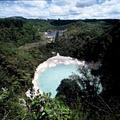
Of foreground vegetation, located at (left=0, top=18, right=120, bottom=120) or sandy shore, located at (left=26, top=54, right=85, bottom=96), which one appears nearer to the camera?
foreground vegetation, located at (left=0, top=18, right=120, bottom=120)

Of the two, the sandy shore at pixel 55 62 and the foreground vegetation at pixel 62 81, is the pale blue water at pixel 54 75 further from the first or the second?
the foreground vegetation at pixel 62 81

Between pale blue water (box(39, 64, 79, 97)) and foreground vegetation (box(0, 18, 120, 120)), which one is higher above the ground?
foreground vegetation (box(0, 18, 120, 120))

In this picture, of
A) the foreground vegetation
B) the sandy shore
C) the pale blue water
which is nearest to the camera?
the foreground vegetation

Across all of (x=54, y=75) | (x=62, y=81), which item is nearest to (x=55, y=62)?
(x=54, y=75)

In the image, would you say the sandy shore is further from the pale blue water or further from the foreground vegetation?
the foreground vegetation

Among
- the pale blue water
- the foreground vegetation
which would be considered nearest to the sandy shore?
the pale blue water
